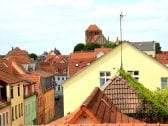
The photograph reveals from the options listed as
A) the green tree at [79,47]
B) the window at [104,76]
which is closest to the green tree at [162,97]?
the window at [104,76]

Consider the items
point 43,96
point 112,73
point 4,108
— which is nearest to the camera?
point 112,73

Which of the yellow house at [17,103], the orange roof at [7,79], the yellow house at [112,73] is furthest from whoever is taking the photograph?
the yellow house at [17,103]

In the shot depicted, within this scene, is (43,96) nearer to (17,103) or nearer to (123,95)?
(17,103)

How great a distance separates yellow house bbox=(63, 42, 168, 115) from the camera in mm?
29875

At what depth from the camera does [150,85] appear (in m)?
30.0

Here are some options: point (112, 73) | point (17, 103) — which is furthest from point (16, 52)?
point (112, 73)

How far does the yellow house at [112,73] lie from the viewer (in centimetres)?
2988

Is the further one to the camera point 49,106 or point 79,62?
point 49,106

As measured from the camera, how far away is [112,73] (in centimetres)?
2977

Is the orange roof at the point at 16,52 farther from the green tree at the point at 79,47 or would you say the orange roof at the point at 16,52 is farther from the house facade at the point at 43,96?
the house facade at the point at 43,96

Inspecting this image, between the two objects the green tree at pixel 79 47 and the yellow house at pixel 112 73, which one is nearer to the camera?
the yellow house at pixel 112 73

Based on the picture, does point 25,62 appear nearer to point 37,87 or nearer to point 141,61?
point 37,87

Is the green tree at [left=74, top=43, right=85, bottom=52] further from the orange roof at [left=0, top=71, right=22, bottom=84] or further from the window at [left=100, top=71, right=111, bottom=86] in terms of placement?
the window at [left=100, top=71, right=111, bottom=86]

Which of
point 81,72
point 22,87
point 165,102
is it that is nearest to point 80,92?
point 81,72
